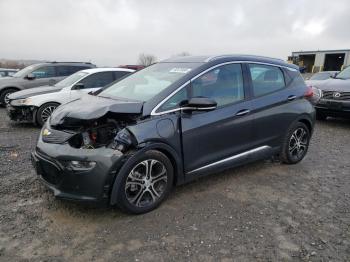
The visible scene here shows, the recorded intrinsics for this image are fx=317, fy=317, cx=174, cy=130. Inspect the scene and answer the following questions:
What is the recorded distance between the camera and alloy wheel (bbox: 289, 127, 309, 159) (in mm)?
5020

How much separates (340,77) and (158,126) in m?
7.71

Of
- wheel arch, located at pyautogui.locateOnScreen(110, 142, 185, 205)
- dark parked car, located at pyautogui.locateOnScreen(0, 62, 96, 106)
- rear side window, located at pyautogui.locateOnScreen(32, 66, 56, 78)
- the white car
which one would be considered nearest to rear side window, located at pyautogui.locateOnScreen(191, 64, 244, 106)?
wheel arch, located at pyautogui.locateOnScreen(110, 142, 185, 205)

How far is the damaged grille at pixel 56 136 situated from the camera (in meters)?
3.26

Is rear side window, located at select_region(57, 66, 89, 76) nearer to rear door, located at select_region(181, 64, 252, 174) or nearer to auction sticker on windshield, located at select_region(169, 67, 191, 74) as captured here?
auction sticker on windshield, located at select_region(169, 67, 191, 74)

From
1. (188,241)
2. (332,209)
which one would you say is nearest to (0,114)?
(188,241)

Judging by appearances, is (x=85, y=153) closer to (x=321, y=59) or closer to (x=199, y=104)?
(x=199, y=104)

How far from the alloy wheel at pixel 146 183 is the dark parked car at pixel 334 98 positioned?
563cm

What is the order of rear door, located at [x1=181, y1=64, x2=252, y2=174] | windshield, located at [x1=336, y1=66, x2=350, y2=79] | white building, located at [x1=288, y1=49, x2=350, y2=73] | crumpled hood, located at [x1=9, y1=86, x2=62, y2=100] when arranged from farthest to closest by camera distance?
white building, located at [x1=288, y1=49, x2=350, y2=73] < windshield, located at [x1=336, y1=66, x2=350, y2=79] < crumpled hood, located at [x1=9, y1=86, x2=62, y2=100] < rear door, located at [x1=181, y1=64, x2=252, y2=174]

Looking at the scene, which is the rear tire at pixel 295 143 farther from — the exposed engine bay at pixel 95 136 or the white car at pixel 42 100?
the white car at pixel 42 100

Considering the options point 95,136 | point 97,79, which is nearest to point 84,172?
point 95,136

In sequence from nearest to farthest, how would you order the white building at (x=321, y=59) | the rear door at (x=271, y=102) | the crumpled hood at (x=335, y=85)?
the rear door at (x=271, y=102) < the crumpled hood at (x=335, y=85) < the white building at (x=321, y=59)

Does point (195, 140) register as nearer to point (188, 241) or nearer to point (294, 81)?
point (188, 241)

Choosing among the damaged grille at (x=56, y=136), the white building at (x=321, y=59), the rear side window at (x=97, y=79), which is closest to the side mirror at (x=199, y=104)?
the damaged grille at (x=56, y=136)

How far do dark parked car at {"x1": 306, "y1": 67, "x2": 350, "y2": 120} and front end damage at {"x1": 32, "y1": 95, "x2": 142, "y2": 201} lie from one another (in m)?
5.99
